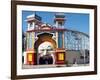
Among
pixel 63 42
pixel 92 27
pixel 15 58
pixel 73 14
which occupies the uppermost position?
pixel 73 14

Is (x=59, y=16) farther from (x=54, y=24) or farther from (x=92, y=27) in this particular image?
(x=92, y=27)

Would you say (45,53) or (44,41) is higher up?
(44,41)

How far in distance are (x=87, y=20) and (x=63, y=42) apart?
33cm

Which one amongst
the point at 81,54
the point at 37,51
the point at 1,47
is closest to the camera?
the point at 1,47

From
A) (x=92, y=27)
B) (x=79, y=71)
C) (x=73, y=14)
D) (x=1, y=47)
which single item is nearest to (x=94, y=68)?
(x=79, y=71)

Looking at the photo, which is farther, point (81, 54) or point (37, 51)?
point (81, 54)

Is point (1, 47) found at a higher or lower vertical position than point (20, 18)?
lower

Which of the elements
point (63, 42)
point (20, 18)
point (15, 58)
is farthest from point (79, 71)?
point (20, 18)

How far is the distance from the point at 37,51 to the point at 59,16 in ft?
1.27

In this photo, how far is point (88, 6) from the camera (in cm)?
197

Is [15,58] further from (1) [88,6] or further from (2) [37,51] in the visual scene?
(1) [88,6]

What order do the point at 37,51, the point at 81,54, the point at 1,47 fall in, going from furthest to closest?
the point at 81,54 < the point at 37,51 < the point at 1,47

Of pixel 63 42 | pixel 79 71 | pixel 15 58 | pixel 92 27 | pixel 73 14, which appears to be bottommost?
pixel 79 71

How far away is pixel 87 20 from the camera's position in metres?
1.98
